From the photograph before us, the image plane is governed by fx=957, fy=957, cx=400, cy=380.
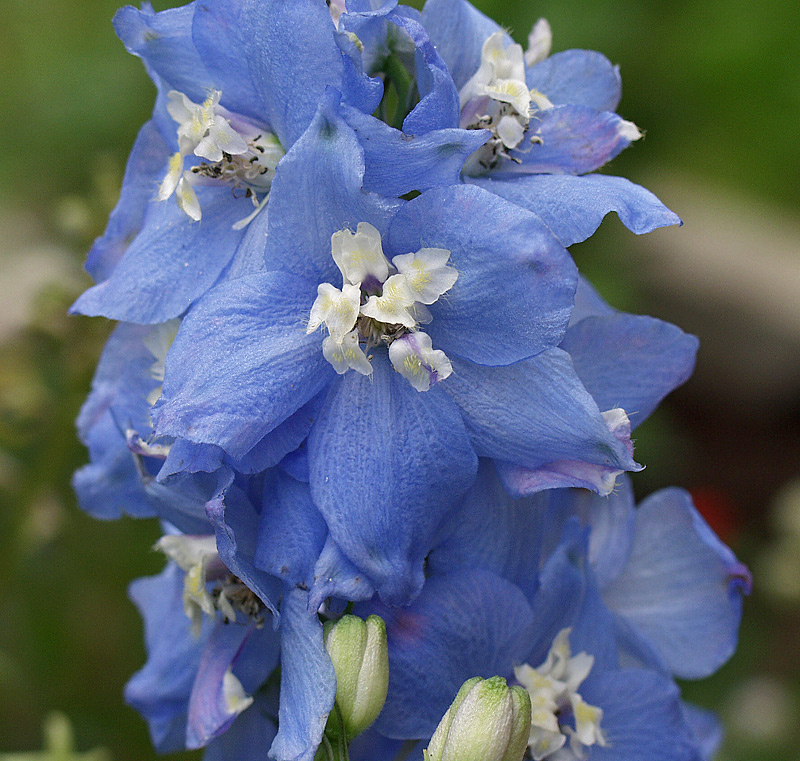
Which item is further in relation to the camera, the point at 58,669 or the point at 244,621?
the point at 58,669

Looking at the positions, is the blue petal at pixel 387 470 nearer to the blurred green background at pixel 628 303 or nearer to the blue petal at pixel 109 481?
the blue petal at pixel 109 481

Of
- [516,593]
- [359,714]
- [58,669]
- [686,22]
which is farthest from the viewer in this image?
[686,22]

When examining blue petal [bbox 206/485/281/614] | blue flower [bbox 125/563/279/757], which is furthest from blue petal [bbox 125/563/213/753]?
blue petal [bbox 206/485/281/614]

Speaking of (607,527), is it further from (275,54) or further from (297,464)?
(275,54)

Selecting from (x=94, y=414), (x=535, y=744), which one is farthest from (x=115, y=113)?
(x=535, y=744)

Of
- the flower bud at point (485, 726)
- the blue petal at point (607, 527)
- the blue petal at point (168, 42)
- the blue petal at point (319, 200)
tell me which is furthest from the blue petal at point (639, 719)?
the blue petal at point (168, 42)

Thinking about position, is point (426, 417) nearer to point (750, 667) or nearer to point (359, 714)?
point (359, 714)

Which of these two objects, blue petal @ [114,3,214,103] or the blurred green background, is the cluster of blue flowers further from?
the blurred green background
